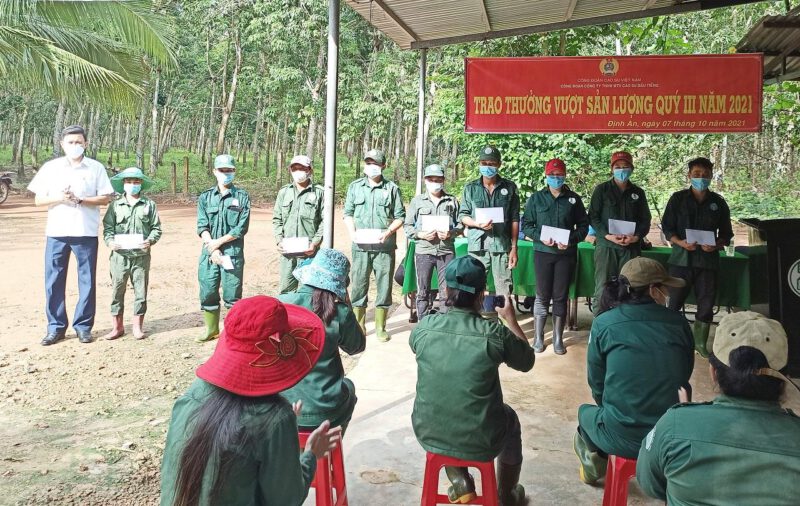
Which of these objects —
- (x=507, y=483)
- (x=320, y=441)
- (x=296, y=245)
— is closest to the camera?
(x=320, y=441)

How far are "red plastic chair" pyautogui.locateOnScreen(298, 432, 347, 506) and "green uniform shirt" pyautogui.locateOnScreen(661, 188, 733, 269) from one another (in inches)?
163

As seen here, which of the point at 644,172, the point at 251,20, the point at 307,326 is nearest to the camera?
the point at 307,326

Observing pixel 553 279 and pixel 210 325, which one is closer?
pixel 553 279

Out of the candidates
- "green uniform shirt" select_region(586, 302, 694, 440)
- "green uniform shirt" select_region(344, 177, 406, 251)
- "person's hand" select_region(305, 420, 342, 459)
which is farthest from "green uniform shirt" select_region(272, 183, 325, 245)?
"person's hand" select_region(305, 420, 342, 459)

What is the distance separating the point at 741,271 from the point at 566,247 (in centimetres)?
170

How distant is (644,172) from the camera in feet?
55.9

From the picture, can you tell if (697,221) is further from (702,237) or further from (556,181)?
(556,181)

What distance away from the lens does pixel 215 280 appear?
641 centimetres

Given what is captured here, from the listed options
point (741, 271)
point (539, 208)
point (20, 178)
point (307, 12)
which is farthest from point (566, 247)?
point (20, 178)

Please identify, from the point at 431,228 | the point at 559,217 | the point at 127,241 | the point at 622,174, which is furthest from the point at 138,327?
the point at 622,174

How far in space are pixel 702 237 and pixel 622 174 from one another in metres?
0.89

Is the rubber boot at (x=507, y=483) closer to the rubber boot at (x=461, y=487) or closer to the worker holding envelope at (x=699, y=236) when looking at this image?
the rubber boot at (x=461, y=487)

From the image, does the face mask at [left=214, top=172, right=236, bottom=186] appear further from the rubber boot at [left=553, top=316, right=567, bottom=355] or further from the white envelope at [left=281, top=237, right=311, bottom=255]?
the rubber boot at [left=553, top=316, right=567, bottom=355]

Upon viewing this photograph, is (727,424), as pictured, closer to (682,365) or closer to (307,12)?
(682,365)
